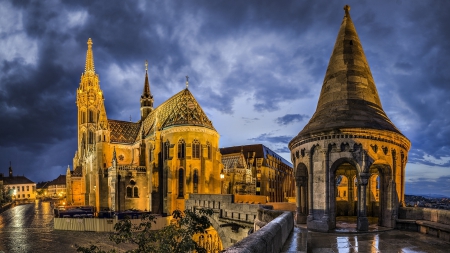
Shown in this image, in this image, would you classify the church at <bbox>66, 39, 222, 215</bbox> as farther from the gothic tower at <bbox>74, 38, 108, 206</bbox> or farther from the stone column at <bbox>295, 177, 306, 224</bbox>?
the stone column at <bbox>295, 177, 306, 224</bbox>

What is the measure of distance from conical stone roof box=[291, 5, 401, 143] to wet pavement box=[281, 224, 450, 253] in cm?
413

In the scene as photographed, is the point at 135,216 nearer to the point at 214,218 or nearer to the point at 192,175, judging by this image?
the point at 192,175

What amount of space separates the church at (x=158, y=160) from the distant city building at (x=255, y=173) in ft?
23.9

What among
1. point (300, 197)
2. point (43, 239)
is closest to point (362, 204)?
point (300, 197)

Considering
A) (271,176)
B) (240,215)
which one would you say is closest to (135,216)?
(240,215)

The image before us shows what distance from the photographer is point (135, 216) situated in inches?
1778

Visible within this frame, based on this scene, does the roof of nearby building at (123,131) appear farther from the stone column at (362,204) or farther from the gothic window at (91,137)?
the stone column at (362,204)

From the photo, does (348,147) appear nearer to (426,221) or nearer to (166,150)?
(426,221)

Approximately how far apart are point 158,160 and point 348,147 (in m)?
39.4

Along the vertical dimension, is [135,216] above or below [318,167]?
below

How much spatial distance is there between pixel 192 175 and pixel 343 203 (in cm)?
2882

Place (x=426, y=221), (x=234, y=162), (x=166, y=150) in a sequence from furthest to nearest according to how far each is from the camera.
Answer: (x=234, y=162)
(x=166, y=150)
(x=426, y=221)

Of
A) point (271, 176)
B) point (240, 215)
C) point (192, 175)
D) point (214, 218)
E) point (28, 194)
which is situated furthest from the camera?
point (28, 194)

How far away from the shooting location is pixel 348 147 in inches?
595
